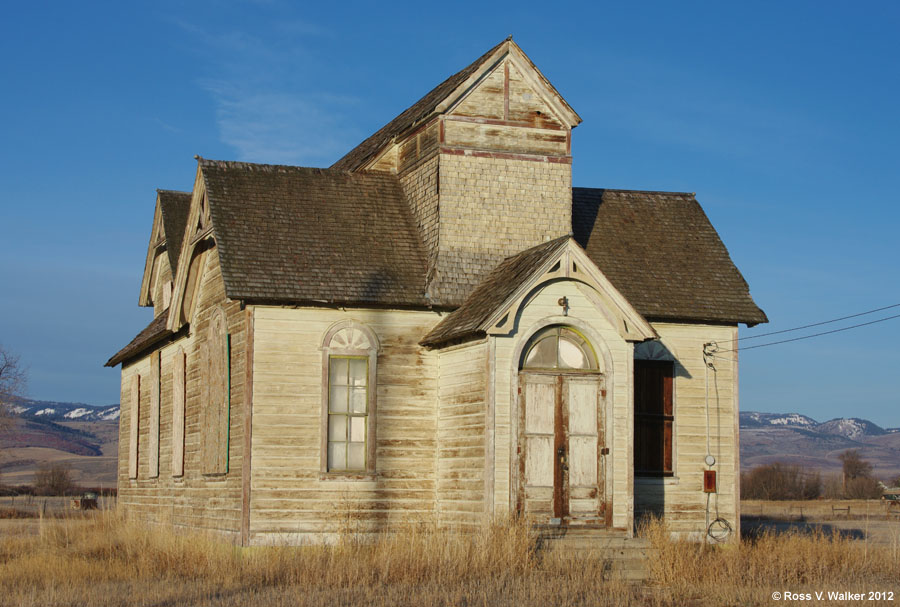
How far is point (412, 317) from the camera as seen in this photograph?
2136cm

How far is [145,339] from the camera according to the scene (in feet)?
91.7

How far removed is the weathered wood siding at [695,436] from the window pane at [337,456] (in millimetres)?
5420

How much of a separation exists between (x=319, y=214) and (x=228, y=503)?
5528mm

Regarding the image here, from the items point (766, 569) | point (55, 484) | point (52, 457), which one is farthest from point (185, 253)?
point (52, 457)

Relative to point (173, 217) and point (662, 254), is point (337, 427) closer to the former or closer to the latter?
point (662, 254)

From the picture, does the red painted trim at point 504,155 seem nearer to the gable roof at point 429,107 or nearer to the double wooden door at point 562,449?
the gable roof at point 429,107

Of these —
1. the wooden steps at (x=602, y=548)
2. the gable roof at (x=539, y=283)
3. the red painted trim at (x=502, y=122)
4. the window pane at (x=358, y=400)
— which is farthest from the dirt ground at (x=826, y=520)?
the window pane at (x=358, y=400)

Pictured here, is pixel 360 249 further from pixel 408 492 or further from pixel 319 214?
pixel 408 492

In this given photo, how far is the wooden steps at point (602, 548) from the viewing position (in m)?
18.1

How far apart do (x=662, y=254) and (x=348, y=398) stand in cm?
720

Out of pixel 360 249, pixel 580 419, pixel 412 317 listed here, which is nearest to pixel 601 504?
pixel 580 419

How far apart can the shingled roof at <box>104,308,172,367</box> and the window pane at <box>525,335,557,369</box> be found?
360 inches

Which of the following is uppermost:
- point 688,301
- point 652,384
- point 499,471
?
point 688,301

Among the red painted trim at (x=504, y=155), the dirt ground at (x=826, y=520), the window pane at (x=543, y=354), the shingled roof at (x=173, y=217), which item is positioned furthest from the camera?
the dirt ground at (x=826, y=520)
